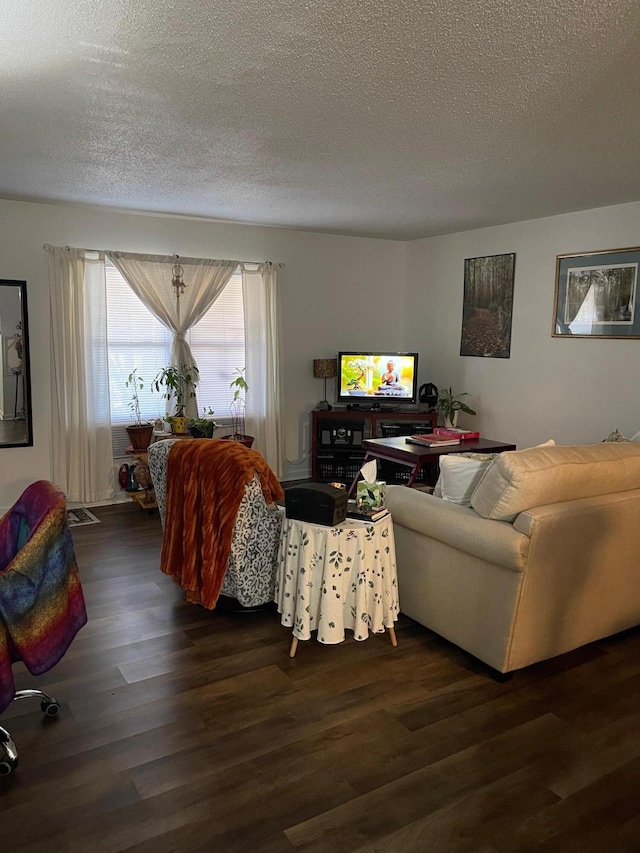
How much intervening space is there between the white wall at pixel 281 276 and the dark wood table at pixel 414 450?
1.60 meters

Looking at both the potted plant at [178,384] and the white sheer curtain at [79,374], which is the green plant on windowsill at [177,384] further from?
the white sheer curtain at [79,374]

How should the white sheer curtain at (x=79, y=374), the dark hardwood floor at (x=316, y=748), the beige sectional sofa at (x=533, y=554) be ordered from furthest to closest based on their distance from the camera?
the white sheer curtain at (x=79, y=374) < the beige sectional sofa at (x=533, y=554) < the dark hardwood floor at (x=316, y=748)

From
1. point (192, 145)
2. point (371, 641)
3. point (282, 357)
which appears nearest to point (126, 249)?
point (282, 357)

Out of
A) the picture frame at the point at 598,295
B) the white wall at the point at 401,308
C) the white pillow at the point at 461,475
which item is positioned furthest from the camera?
the white wall at the point at 401,308

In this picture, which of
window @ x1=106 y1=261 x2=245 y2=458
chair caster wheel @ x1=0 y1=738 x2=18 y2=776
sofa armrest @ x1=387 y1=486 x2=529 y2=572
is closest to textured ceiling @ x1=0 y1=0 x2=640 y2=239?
window @ x1=106 y1=261 x2=245 y2=458

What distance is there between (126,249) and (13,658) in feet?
13.4

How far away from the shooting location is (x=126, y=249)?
5.47m

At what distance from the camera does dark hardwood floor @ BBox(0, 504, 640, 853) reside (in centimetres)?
193

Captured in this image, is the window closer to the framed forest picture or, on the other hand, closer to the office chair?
the framed forest picture

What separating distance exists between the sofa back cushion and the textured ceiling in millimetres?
1512

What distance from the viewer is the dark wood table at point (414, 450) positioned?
4.75 metres

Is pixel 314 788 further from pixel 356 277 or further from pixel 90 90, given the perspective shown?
pixel 356 277

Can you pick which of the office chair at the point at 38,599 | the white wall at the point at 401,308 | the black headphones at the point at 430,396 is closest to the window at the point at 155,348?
the white wall at the point at 401,308

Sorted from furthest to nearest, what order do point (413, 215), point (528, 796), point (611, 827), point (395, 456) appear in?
point (413, 215) < point (395, 456) < point (528, 796) < point (611, 827)
